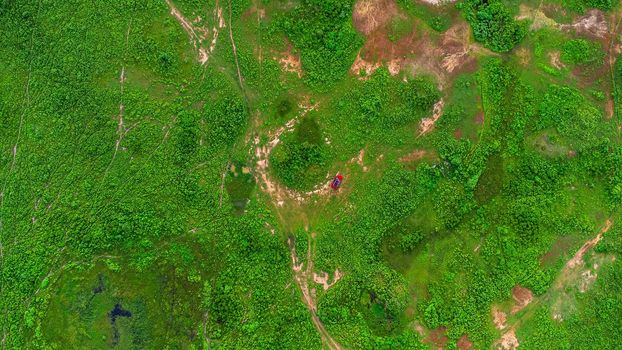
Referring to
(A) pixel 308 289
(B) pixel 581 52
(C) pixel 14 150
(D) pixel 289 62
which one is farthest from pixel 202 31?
→ (B) pixel 581 52

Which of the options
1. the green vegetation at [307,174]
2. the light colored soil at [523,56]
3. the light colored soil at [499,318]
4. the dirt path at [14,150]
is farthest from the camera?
the light colored soil at [523,56]

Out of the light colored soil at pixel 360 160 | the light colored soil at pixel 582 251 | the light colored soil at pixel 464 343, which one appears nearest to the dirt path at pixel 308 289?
the light colored soil at pixel 360 160

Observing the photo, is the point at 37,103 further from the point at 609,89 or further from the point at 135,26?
the point at 609,89

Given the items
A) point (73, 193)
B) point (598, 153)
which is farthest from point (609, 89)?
point (73, 193)

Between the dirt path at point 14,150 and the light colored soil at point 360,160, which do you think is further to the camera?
the light colored soil at point 360,160

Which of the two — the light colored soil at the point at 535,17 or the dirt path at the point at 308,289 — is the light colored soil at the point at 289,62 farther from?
the light colored soil at the point at 535,17

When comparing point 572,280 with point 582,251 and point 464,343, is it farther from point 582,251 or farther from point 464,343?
point 464,343
